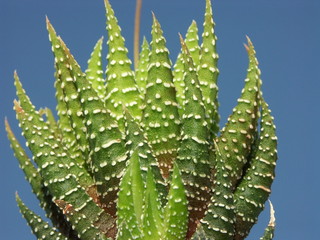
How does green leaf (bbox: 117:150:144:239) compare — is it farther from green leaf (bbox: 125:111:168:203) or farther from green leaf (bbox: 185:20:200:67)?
green leaf (bbox: 185:20:200:67)

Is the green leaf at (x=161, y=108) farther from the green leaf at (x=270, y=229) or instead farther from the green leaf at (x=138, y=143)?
the green leaf at (x=270, y=229)

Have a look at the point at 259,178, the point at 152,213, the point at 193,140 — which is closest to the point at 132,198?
the point at 152,213

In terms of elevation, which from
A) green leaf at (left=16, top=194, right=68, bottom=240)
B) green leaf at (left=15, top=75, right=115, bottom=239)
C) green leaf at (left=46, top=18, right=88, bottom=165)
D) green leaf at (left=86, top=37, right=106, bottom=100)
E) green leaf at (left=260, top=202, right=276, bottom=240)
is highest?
green leaf at (left=86, top=37, right=106, bottom=100)

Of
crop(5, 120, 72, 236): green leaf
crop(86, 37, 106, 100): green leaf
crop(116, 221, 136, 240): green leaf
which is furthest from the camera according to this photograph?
crop(86, 37, 106, 100): green leaf

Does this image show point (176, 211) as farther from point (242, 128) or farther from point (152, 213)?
point (242, 128)

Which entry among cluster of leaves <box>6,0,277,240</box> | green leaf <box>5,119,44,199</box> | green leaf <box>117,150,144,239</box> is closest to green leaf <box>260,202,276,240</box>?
cluster of leaves <box>6,0,277,240</box>

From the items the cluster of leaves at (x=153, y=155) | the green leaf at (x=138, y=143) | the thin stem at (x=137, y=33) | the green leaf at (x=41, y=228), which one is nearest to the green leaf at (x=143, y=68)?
the thin stem at (x=137, y=33)

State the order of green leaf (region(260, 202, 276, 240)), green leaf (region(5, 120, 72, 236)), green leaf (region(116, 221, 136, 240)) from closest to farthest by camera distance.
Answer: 1. green leaf (region(116, 221, 136, 240))
2. green leaf (region(260, 202, 276, 240))
3. green leaf (region(5, 120, 72, 236))
